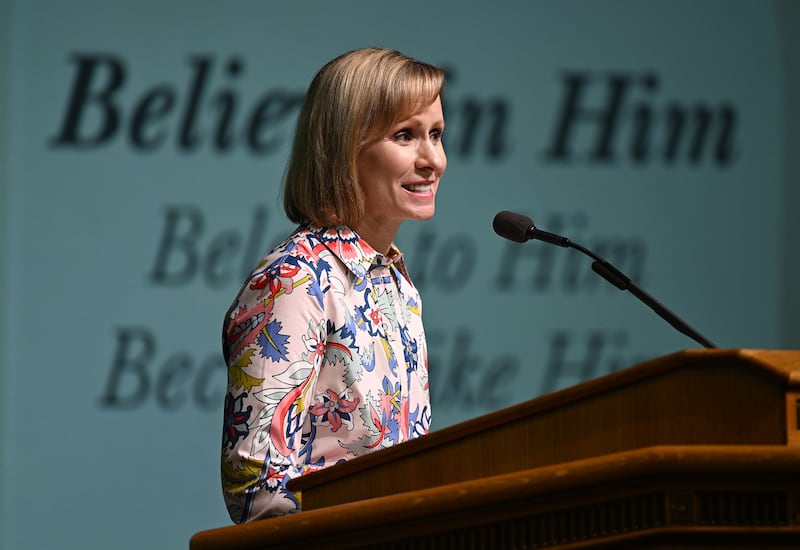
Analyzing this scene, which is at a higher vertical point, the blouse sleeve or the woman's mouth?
the woman's mouth

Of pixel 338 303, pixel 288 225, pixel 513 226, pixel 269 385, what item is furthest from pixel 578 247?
pixel 288 225

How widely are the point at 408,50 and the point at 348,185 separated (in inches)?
84.1

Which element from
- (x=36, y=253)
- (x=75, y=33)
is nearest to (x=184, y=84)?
(x=75, y=33)

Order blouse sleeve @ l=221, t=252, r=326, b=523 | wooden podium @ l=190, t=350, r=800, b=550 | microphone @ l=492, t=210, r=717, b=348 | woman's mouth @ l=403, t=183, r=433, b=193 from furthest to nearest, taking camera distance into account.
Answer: woman's mouth @ l=403, t=183, r=433, b=193 < microphone @ l=492, t=210, r=717, b=348 < blouse sleeve @ l=221, t=252, r=326, b=523 < wooden podium @ l=190, t=350, r=800, b=550

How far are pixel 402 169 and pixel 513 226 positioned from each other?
0.19 meters

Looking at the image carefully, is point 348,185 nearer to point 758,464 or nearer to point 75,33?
point 758,464

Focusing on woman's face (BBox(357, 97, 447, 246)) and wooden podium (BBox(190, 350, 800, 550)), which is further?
woman's face (BBox(357, 97, 447, 246))

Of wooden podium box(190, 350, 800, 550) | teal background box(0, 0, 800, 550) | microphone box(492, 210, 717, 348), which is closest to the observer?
wooden podium box(190, 350, 800, 550)

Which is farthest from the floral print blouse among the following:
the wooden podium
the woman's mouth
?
the wooden podium

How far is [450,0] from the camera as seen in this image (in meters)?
3.86

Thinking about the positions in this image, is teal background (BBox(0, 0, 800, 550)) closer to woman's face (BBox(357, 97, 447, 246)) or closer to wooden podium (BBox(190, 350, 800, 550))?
woman's face (BBox(357, 97, 447, 246))

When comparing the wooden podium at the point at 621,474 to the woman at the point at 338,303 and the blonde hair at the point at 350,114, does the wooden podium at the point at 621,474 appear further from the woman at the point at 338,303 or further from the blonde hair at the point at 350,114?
the blonde hair at the point at 350,114

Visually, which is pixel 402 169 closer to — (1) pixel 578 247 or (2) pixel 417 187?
(2) pixel 417 187

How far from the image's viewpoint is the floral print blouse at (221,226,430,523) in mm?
1485
